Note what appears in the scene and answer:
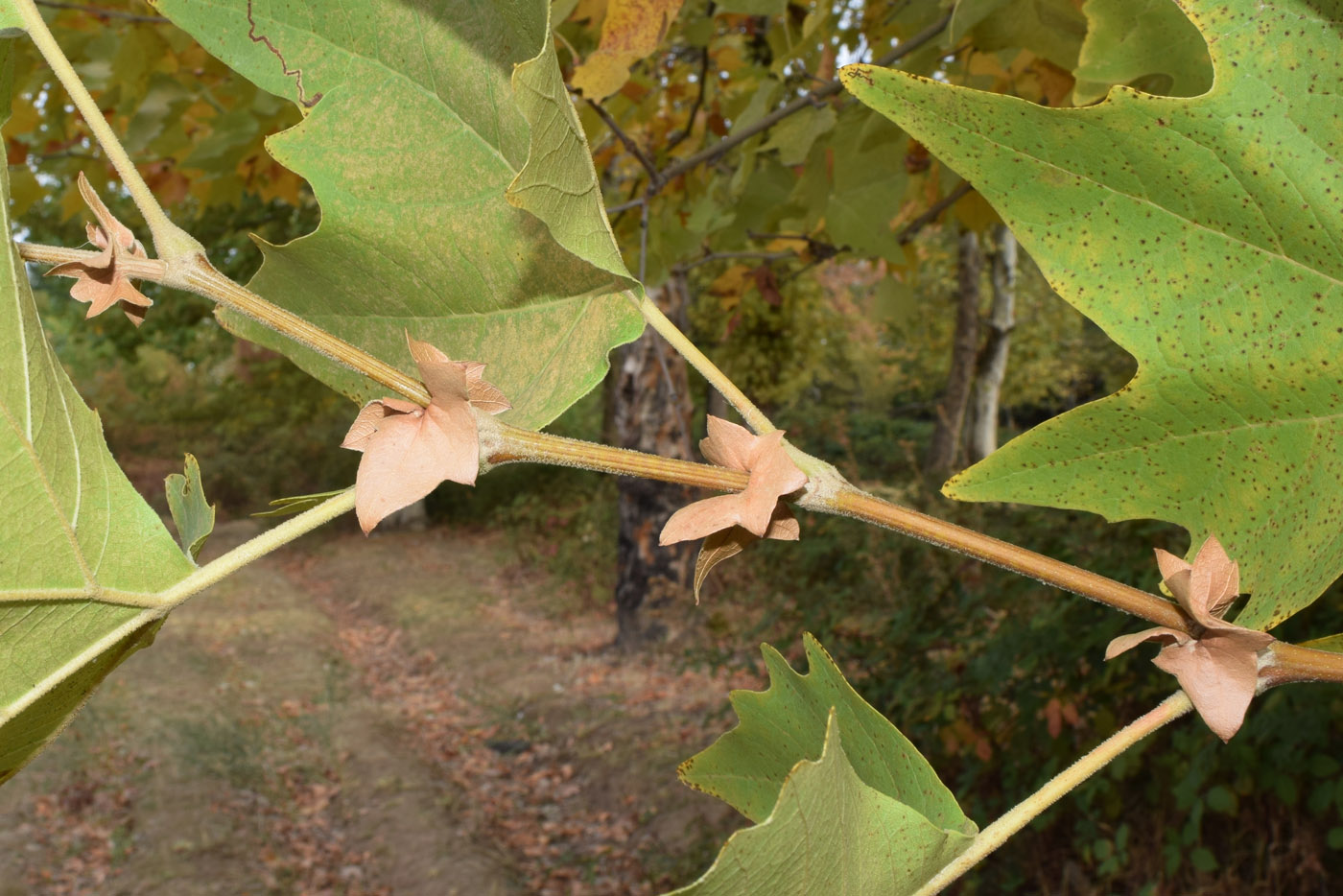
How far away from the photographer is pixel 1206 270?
681 millimetres

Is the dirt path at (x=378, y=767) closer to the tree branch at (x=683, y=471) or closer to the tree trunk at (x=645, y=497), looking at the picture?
the tree trunk at (x=645, y=497)

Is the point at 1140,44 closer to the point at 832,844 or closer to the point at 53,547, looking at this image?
the point at 832,844

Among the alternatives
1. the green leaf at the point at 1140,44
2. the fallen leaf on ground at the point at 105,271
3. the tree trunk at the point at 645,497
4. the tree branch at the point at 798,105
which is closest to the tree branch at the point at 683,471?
A: the fallen leaf on ground at the point at 105,271

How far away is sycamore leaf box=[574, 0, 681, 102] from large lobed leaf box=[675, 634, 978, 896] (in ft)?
3.94

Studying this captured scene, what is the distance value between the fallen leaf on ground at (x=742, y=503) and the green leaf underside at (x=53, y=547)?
0.34 metres

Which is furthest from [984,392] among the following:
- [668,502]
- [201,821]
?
[201,821]

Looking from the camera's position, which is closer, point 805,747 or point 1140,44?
point 805,747

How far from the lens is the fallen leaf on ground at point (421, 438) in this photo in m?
0.58

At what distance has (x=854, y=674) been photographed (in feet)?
20.2

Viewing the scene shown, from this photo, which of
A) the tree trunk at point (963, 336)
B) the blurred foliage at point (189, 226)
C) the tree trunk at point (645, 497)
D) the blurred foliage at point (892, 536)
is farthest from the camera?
the tree trunk at point (963, 336)

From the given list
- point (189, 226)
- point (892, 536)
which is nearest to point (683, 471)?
point (892, 536)

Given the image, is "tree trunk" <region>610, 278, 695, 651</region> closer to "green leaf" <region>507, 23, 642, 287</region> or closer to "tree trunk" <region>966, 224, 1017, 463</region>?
"tree trunk" <region>966, 224, 1017, 463</region>

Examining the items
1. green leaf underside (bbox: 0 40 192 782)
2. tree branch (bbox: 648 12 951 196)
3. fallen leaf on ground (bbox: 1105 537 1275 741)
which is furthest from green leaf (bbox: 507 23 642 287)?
tree branch (bbox: 648 12 951 196)

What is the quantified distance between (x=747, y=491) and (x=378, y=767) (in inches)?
292
